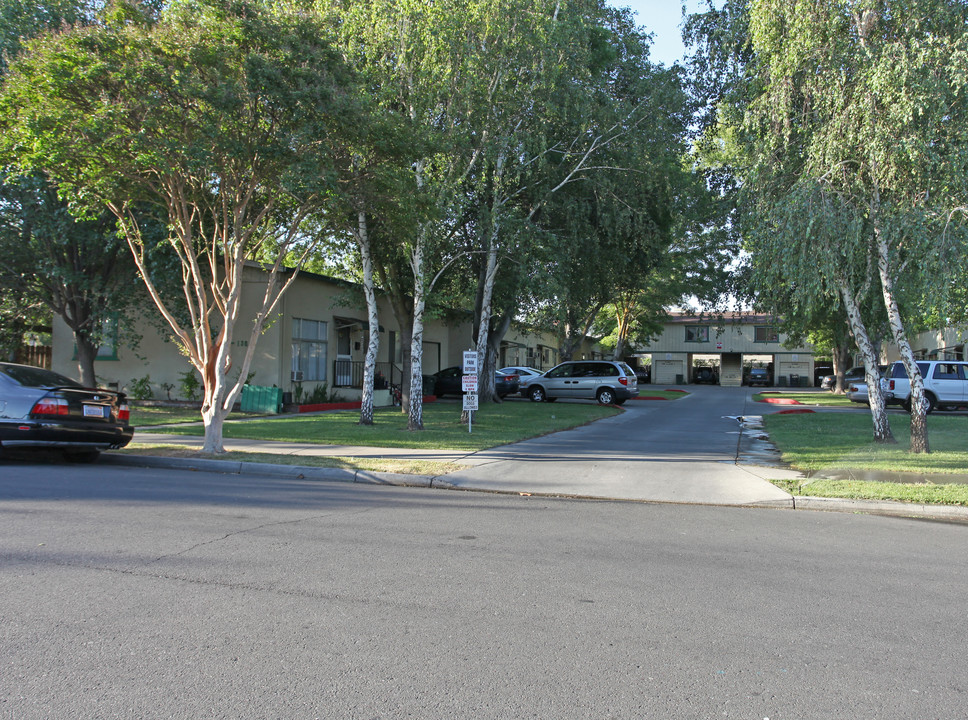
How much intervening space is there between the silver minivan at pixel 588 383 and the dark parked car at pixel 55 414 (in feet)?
64.6

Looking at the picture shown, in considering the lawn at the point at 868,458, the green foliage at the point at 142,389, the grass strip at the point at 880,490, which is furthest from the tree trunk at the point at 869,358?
the green foliage at the point at 142,389

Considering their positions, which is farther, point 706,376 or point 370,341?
point 706,376

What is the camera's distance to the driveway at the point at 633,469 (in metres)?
9.81

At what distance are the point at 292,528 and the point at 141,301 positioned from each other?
49.6 ft

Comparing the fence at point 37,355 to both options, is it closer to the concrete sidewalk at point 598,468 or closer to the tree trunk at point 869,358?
the concrete sidewalk at point 598,468

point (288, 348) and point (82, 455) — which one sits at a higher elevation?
point (288, 348)

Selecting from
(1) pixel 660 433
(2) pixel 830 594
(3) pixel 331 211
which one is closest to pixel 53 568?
(2) pixel 830 594

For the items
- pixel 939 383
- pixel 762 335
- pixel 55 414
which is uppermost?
pixel 762 335

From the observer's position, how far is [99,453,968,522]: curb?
8.70m

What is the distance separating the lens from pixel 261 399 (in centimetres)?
2102

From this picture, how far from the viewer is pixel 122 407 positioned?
1161 cm

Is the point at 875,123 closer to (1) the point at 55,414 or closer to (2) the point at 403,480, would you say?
(2) the point at 403,480

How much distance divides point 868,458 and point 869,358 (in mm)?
2874

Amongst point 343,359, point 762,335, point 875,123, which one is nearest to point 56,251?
point 343,359
